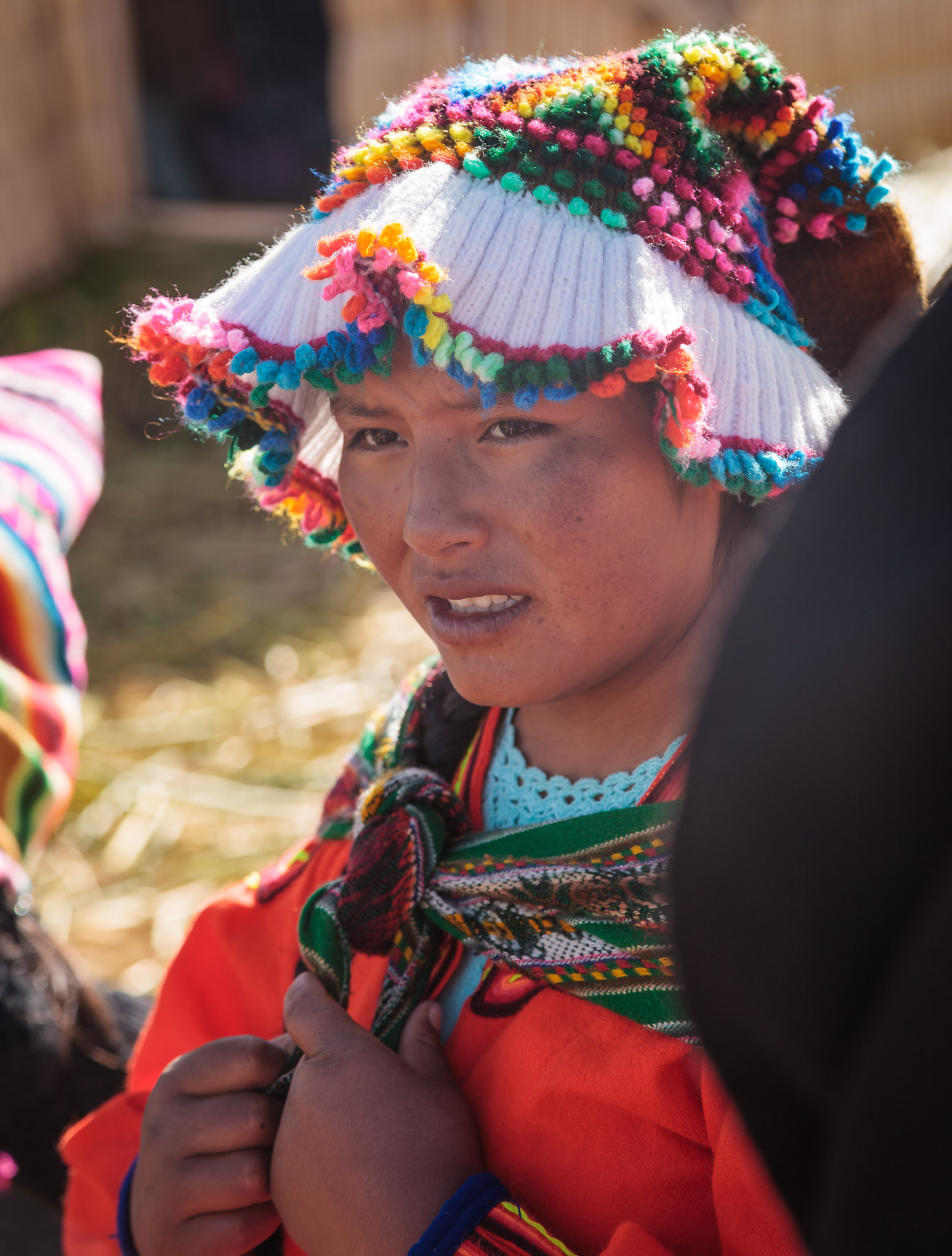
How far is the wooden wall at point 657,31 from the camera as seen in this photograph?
15.1 ft

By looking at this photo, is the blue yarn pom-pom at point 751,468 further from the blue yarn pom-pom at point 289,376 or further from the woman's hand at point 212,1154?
the woman's hand at point 212,1154

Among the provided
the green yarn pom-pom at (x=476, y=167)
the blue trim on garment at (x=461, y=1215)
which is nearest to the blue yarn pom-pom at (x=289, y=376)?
the green yarn pom-pom at (x=476, y=167)

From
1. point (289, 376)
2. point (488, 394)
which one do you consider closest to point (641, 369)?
point (488, 394)

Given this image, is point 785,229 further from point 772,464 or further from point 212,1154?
point 212,1154

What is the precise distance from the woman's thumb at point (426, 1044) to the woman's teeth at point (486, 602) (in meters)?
0.43

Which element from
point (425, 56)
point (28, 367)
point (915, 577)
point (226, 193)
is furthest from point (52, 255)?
point (915, 577)

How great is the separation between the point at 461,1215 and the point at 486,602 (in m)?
0.54

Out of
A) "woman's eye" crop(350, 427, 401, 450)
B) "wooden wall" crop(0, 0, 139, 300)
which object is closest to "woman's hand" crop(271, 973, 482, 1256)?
"woman's eye" crop(350, 427, 401, 450)

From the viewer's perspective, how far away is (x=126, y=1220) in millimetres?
1218

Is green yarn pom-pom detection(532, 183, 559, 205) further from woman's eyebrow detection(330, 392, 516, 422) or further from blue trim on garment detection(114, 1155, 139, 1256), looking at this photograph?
blue trim on garment detection(114, 1155, 139, 1256)

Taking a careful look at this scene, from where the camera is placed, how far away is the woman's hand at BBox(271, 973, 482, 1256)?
95 cm

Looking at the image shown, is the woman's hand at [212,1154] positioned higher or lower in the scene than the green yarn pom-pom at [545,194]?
lower

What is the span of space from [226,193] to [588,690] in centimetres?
590

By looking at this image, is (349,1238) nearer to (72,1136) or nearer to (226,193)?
(72,1136)
